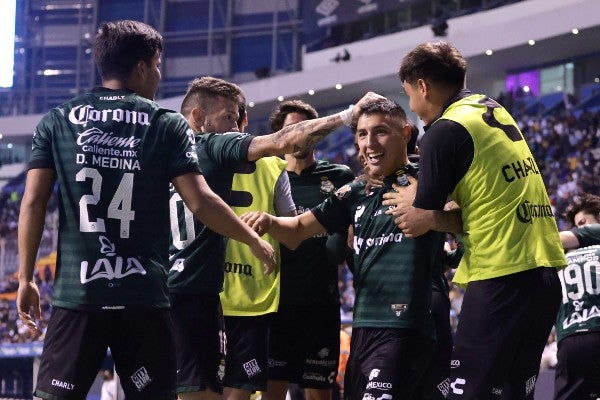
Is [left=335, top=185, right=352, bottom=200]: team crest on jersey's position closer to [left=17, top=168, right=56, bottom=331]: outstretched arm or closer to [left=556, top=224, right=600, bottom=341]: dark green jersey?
[left=17, top=168, right=56, bottom=331]: outstretched arm

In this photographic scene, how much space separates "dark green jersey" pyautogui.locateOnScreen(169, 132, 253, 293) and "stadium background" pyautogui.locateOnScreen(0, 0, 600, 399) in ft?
23.8

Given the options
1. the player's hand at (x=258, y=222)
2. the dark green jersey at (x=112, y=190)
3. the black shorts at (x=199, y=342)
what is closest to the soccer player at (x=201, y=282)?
the black shorts at (x=199, y=342)

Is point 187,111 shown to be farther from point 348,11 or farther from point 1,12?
point 1,12

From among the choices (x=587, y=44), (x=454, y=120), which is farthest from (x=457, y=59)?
(x=587, y=44)

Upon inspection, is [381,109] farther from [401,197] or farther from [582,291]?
[582,291]

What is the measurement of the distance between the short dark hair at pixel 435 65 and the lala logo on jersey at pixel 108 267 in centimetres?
175

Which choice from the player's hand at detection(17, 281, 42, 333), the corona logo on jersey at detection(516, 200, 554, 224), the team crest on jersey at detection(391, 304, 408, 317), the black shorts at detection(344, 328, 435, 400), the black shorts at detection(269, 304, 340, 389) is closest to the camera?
the player's hand at detection(17, 281, 42, 333)

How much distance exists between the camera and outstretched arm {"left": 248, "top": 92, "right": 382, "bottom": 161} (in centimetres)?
527

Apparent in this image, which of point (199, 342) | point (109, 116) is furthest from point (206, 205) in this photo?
point (199, 342)

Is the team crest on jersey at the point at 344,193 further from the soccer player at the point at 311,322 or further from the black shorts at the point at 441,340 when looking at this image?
the soccer player at the point at 311,322

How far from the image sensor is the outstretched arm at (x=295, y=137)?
5.27 metres

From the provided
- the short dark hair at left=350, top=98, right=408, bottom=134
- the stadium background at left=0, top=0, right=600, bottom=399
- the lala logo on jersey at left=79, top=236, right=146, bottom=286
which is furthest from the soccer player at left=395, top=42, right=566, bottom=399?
the stadium background at left=0, top=0, right=600, bottom=399

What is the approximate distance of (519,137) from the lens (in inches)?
193

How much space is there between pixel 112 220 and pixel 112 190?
0.46 feet
